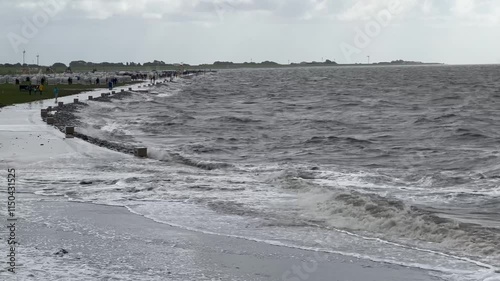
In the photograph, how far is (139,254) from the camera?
1174 centimetres

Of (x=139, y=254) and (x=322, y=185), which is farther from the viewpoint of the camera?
(x=322, y=185)

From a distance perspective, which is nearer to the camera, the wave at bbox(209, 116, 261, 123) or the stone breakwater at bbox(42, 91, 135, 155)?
the stone breakwater at bbox(42, 91, 135, 155)

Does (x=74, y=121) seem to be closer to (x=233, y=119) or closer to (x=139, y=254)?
(x=233, y=119)

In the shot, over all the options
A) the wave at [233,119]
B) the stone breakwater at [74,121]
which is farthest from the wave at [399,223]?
the wave at [233,119]

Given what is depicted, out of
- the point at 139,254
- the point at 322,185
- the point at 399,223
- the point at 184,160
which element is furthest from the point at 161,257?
the point at 184,160

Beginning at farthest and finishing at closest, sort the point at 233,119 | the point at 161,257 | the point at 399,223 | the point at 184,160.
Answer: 1. the point at 233,119
2. the point at 184,160
3. the point at 399,223
4. the point at 161,257

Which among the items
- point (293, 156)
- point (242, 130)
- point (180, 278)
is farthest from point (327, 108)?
point (180, 278)

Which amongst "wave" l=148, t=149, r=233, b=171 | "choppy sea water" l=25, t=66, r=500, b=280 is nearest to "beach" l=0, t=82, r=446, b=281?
"choppy sea water" l=25, t=66, r=500, b=280

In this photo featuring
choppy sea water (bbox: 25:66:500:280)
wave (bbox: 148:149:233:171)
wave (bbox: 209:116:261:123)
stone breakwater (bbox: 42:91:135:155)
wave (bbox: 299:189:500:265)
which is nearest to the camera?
wave (bbox: 299:189:500:265)

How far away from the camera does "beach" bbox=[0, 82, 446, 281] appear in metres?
10.6

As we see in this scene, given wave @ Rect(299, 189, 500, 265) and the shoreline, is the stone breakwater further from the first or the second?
the shoreline

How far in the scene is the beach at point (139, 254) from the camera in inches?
418

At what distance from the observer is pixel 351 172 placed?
75.5 feet

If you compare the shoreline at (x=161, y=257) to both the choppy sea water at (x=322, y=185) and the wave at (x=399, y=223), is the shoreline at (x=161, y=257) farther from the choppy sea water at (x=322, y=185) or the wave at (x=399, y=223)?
the wave at (x=399, y=223)
